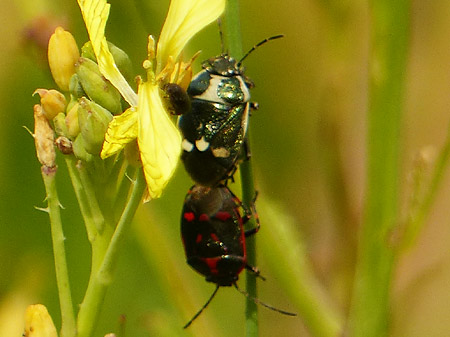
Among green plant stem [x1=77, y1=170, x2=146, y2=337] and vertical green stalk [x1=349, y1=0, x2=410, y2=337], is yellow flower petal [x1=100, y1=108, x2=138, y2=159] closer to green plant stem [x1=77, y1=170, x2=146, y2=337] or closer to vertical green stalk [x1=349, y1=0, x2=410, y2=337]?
green plant stem [x1=77, y1=170, x2=146, y2=337]

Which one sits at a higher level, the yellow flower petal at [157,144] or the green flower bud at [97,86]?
the green flower bud at [97,86]

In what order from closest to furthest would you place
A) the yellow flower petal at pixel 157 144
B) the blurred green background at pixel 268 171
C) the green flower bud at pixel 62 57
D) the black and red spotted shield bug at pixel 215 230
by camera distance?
the yellow flower petal at pixel 157 144 → the green flower bud at pixel 62 57 → the black and red spotted shield bug at pixel 215 230 → the blurred green background at pixel 268 171

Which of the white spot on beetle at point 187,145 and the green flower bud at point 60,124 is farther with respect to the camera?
the white spot on beetle at point 187,145

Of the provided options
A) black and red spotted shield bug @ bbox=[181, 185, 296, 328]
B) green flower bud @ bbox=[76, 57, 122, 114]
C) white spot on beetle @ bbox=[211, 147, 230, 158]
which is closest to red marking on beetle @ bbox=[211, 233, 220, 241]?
black and red spotted shield bug @ bbox=[181, 185, 296, 328]

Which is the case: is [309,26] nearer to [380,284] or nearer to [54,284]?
[54,284]

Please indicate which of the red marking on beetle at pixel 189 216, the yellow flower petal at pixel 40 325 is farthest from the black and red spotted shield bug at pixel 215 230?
the yellow flower petal at pixel 40 325

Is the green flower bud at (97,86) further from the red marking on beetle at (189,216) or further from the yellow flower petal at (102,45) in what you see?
the red marking on beetle at (189,216)

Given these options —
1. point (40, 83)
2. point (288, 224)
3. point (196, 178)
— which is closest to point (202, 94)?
point (196, 178)
